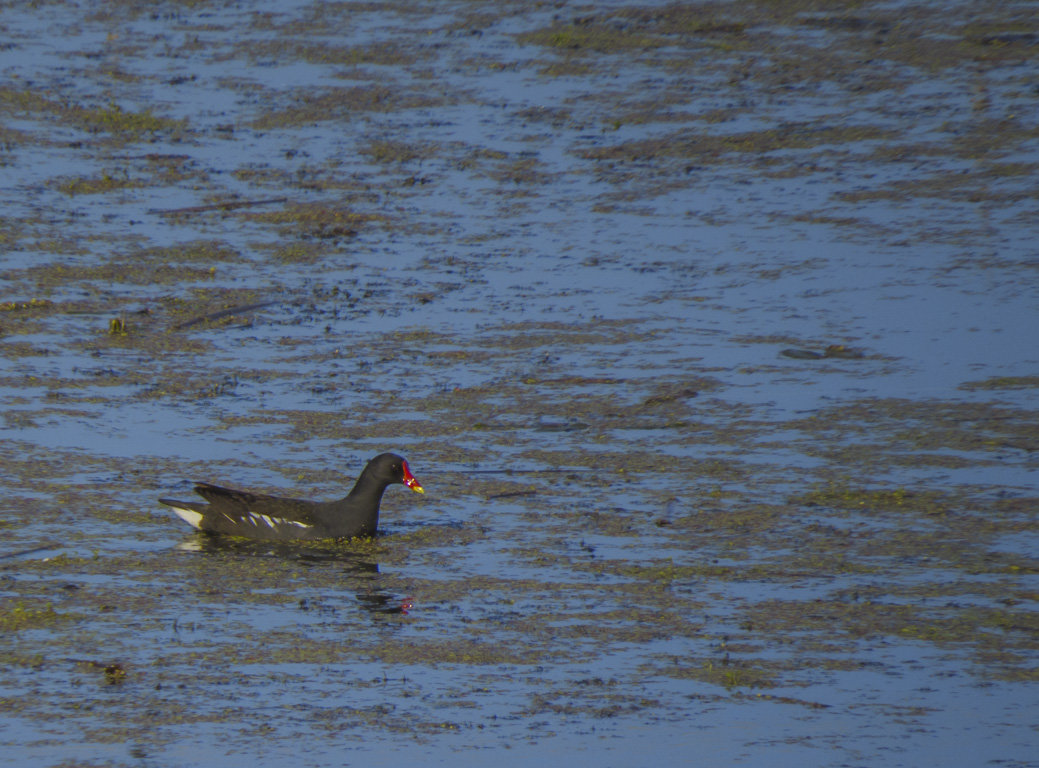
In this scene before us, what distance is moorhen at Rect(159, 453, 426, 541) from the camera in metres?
8.55

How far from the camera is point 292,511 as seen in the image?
8.58m

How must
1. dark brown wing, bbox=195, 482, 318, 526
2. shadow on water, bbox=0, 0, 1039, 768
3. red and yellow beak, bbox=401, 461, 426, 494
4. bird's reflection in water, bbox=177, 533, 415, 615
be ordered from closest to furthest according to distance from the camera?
shadow on water, bbox=0, 0, 1039, 768
bird's reflection in water, bbox=177, 533, 415, 615
dark brown wing, bbox=195, 482, 318, 526
red and yellow beak, bbox=401, 461, 426, 494

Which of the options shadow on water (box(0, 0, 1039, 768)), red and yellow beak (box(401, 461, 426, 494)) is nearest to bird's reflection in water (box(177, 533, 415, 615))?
shadow on water (box(0, 0, 1039, 768))

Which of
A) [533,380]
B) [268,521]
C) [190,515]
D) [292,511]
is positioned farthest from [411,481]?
[533,380]

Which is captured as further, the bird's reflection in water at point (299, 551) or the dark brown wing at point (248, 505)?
the dark brown wing at point (248, 505)

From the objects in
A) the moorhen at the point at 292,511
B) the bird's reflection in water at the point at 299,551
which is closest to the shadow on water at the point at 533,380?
the bird's reflection in water at the point at 299,551

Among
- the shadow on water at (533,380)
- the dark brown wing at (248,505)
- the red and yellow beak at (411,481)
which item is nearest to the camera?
the shadow on water at (533,380)

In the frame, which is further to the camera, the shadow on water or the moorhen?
the moorhen

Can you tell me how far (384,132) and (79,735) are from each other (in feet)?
33.0

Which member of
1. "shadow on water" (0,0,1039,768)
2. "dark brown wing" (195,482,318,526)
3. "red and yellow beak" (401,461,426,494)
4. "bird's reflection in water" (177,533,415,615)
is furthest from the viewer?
"red and yellow beak" (401,461,426,494)

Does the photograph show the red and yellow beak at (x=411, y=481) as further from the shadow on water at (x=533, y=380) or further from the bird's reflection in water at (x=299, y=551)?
the bird's reflection in water at (x=299, y=551)

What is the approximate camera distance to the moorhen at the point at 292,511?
855 cm

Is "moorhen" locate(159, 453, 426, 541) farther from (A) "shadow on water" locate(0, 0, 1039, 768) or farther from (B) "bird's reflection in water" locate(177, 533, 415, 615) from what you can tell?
(A) "shadow on water" locate(0, 0, 1039, 768)

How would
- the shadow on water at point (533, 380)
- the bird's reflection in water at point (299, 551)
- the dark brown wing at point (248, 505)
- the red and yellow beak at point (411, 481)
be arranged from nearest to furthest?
the shadow on water at point (533, 380), the bird's reflection in water at point (299, 551), the dark brown wing at point (248, 505), the red and yellow beak at point (411, 481)
